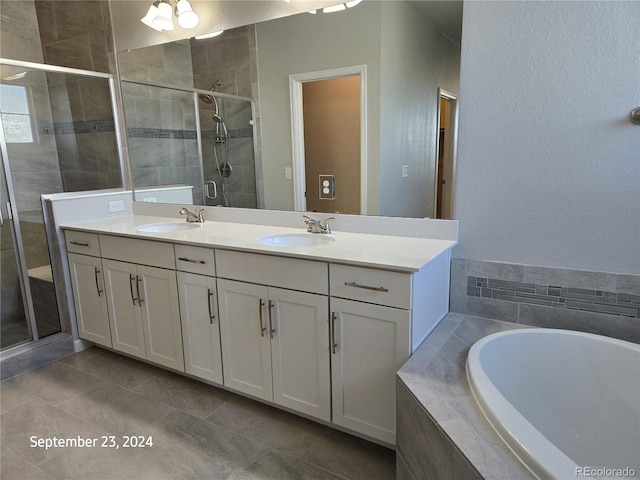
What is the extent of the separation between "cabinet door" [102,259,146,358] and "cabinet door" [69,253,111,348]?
0.22ft

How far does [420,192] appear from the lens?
6.64 ft

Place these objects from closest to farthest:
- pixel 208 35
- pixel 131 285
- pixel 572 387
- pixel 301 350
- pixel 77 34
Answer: pixel 572 387 < pixel 301 350 < pixel 131 285 < pixel 208 35 < pixel 77 34

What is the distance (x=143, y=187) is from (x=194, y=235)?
1.11 meters

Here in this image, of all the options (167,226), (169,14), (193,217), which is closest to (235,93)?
(169,14)

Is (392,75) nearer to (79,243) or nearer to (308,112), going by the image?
(308,112)

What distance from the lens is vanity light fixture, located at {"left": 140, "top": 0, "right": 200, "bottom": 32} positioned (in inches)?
102

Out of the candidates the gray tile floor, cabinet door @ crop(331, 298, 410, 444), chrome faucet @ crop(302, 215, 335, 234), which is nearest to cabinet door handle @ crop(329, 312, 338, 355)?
cabinet door @ crop(331, 298, 410, 444)

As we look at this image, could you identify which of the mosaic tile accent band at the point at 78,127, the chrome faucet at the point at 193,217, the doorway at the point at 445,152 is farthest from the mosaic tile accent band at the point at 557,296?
the mosaic tile accent band at the point at 78,127

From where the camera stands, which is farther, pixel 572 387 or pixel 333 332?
pixel 333 332

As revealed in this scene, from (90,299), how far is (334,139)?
191 centimetres

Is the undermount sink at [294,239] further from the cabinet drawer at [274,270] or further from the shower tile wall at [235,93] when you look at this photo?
the shower tile wall at [235,93]

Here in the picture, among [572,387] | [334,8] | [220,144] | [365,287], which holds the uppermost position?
[334,8]

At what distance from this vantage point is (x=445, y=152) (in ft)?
6.42

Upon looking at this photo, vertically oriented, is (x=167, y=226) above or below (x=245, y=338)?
above
